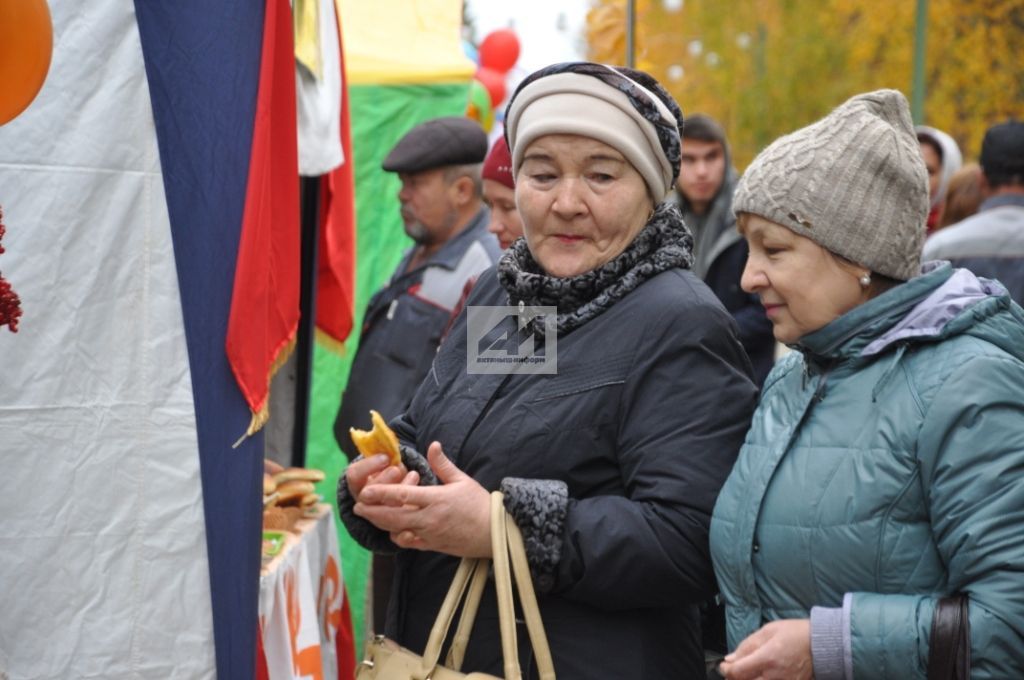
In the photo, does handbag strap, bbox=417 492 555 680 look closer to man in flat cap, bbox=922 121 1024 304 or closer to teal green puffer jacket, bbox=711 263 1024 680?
teal green puffer jacket, bbox=711 263 1024 680

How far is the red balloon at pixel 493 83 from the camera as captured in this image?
9.41 meters

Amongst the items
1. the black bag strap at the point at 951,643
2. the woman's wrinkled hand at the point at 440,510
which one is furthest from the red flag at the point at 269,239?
the black bag strap at the point at 951,643

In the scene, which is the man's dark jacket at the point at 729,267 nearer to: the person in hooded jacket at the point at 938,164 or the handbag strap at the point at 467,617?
the person in hooded jacket at the point at 938,164

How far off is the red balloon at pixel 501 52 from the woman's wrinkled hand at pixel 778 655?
8.17 meters

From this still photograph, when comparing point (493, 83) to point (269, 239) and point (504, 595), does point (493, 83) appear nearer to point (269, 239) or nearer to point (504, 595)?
point (269, 239)

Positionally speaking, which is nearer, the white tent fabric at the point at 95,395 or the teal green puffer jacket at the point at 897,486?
the teal green puffer jacket at the point at 897,486

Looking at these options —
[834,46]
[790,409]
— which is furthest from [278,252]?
[834,46]

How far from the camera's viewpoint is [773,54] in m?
23.5

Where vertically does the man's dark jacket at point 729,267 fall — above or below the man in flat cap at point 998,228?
below

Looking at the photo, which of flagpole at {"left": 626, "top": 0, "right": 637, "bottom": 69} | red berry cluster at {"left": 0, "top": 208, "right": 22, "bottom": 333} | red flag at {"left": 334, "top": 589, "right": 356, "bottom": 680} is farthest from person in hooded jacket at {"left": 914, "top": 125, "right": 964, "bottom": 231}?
red berry cluster at {"left": 0, "top": 208, "right": 22, "bottom": 333}

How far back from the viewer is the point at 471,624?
2340 millimetres

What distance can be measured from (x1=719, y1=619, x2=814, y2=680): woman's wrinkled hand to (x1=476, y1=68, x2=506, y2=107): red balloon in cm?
757

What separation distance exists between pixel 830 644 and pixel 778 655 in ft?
0.26

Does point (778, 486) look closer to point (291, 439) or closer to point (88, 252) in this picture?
point (88, 252)
